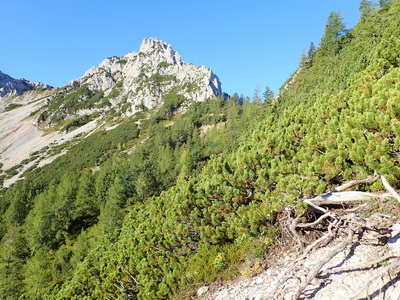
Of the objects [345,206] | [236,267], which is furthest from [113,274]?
[345,206]

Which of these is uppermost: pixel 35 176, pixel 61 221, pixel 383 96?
pixel 35 176

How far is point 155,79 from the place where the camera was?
16162 centimetres

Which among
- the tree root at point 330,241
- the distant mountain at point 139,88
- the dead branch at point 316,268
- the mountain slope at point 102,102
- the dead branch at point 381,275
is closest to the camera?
→ the dead branch at point 381,275

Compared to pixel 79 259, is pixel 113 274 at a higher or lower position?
higher

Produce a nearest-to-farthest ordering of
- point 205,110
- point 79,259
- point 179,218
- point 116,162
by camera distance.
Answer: point 179,218 → point 79,259 → point 116,162 → point 205,110

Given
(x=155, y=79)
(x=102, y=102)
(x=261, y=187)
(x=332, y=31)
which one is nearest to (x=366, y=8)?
(x=332, y=31)

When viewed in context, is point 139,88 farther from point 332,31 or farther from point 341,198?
point 341,198

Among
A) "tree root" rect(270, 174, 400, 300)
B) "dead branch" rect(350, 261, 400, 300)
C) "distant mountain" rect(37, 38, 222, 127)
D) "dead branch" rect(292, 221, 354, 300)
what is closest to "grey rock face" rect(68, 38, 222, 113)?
"distant mountain" rect(37, 38, 222, 127)

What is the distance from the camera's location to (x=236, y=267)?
672cm

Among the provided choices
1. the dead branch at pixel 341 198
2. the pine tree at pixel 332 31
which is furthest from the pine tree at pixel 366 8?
the dead branch at pixel 341 198

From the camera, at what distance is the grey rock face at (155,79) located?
14250 cm

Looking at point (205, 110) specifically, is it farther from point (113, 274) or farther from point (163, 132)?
point (113, 274)

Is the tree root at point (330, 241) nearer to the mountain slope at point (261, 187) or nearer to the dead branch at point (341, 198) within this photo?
the dead branch at point (341, 198)

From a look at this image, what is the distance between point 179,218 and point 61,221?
43469mm
